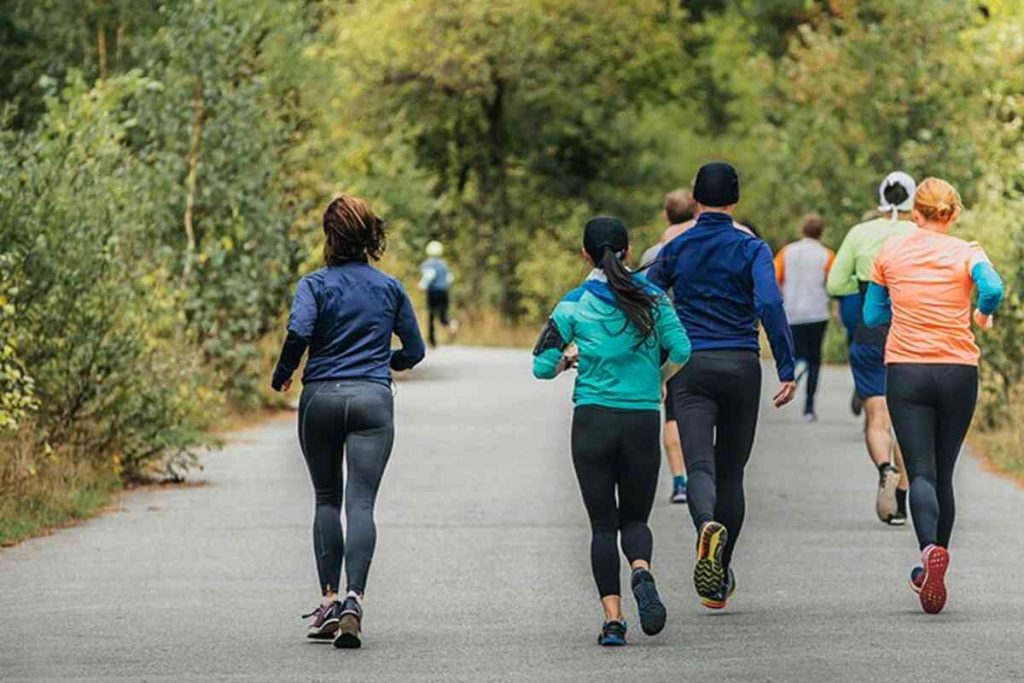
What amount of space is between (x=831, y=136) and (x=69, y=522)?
23.7 meters

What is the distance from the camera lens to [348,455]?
9.72 metres

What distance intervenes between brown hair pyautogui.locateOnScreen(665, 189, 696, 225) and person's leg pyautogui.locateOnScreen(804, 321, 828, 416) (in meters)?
7.59

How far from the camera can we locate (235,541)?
13320mm

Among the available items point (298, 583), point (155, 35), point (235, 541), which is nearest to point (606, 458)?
point (298, 583)

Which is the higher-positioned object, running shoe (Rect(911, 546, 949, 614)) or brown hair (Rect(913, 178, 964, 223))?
brown hair (Rect(913, 178, 964, 223))

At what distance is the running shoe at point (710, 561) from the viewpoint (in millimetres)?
9984

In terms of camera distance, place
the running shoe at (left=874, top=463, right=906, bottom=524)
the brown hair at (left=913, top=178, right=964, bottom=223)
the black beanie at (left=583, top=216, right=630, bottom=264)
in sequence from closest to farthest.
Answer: the black beanie at (left=583, top=216, right=630, bottom=264), the brown hair at (left=913, top=178, right=964, bottom=223), the running shoe at (left=874, top=463, right=906, bottom=524)

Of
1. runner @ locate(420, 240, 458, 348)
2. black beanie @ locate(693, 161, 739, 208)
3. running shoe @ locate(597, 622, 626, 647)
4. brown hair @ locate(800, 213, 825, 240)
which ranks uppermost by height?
black beanie @ locate(693, 161, 739, 208)

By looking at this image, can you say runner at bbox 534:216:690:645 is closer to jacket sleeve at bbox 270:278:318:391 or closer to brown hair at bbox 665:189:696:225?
jacket sleeve at bbox 270:278:318:391

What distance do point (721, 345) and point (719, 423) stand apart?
0.34m

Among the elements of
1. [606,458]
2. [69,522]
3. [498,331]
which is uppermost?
[606,458]

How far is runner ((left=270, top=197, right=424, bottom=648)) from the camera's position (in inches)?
379

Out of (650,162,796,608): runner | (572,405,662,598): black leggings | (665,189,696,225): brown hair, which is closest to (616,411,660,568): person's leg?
(572,405,662,598): black leggings

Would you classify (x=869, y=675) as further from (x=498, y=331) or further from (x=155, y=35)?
(x=498, y=331)
